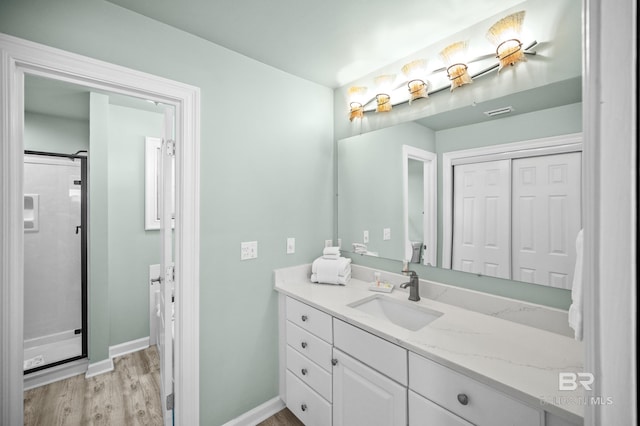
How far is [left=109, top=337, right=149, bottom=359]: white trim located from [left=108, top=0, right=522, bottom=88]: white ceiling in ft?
9.29

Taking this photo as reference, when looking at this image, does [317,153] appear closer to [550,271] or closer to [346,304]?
[346,304]

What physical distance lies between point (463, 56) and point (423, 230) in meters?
1.00

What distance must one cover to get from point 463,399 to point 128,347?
3043 mm

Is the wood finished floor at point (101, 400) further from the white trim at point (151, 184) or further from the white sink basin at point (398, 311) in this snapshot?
the white sink basin at point (398, 311)

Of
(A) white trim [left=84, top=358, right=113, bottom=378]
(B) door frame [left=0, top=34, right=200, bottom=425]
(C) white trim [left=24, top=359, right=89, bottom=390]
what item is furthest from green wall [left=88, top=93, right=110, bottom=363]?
(B) door frame [left=0, top=34, right=200, bottom=425]

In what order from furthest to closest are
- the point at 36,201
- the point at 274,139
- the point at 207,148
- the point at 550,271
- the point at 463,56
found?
1. the point at 36,201
2. the point at 274,139
3. the point at 207,148
4. the point at 463,56
5. the point at 550,271

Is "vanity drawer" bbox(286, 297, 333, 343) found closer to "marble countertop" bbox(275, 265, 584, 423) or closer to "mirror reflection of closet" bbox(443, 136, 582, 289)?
"marble countertop" bbox(275, 265, 584, 423)

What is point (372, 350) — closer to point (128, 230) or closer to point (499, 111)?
point (499, 111)

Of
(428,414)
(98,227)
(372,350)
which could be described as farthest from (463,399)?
(98,227)

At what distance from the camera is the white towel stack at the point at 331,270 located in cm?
200

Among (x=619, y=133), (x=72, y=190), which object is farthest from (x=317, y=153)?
(x=72, y=190)

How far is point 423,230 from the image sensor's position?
5.73 feet

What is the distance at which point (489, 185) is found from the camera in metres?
1.46

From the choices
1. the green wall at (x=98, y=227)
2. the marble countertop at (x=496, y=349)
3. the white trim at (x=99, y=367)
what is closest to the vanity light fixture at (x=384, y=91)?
the marble countertop at (x=496, y=349)
